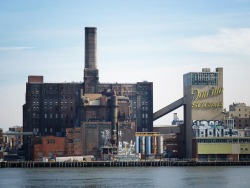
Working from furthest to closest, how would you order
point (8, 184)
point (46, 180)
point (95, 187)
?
point (46, 180) → point (8, 184) → point (95, 187)

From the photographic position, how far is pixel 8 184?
134750 mm

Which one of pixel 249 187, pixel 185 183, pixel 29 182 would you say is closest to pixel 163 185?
pixel 185 183

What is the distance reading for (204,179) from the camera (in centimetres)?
14525

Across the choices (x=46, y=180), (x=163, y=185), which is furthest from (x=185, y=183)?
(x=46, y=180)

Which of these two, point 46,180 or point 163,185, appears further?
point 46,180

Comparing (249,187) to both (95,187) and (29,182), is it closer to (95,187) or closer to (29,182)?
(95,187)

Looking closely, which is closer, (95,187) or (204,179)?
(95,187)

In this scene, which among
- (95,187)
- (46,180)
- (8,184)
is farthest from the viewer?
(46,180)

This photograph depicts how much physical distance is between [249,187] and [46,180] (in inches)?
1443

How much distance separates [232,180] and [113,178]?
21.5 meters

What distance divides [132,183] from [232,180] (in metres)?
17.7

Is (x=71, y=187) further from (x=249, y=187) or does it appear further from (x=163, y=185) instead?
(x=249, y=187)

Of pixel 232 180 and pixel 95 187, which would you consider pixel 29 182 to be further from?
pixel 232 180

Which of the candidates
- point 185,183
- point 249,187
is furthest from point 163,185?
point 249,187
